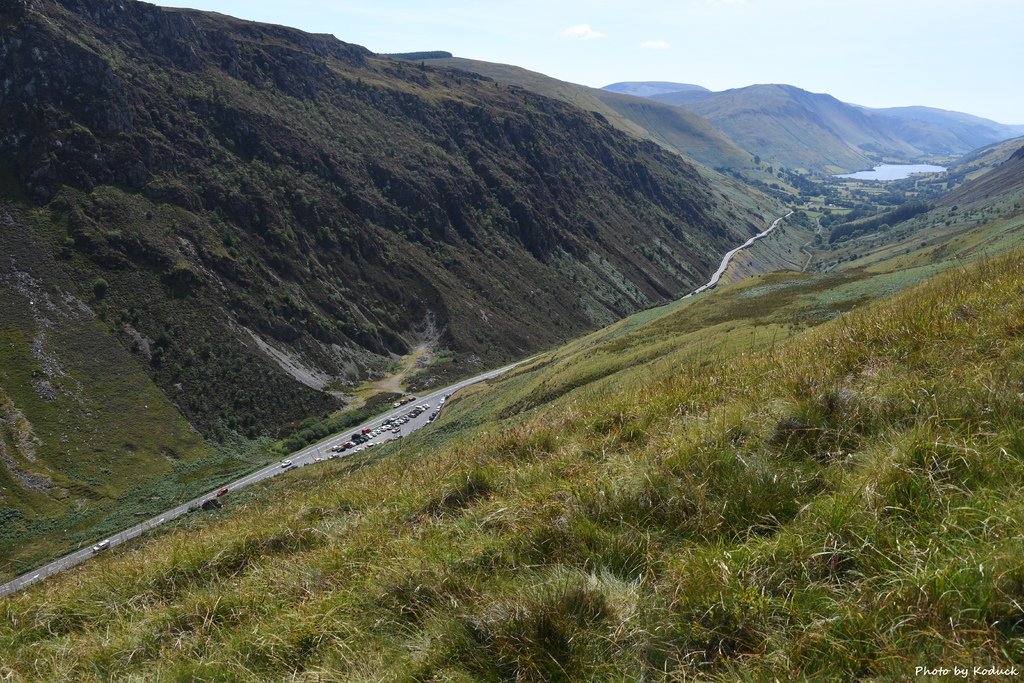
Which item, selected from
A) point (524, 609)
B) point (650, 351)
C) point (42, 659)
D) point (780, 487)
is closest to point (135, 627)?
point (42, 659)

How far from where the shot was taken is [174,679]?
158 inches

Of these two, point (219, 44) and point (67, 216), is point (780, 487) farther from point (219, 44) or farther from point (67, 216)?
point (219, 44)

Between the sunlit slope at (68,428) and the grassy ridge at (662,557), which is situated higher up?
the grassy ridge at (662,557)

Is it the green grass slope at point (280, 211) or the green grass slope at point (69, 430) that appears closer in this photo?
the green grass slope at point (69, 430)

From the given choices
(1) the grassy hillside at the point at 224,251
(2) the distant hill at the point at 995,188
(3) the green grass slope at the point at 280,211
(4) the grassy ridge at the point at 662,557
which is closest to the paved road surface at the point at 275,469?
(1) the grassy hillside at the point at 224,251

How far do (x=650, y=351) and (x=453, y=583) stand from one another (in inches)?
1380

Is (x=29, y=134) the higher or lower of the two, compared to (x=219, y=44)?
lower

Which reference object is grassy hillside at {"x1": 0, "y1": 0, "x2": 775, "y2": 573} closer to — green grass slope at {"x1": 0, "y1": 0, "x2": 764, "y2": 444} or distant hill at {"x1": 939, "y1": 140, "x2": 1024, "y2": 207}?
green grass slope at {"x1": 0, "y1": 0, "x2": 764, "y2": 444}

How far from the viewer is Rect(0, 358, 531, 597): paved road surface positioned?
42.3 m

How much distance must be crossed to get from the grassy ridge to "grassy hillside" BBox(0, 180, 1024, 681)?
21mm

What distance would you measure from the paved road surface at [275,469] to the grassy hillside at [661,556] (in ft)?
124

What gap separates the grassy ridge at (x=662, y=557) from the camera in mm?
3201

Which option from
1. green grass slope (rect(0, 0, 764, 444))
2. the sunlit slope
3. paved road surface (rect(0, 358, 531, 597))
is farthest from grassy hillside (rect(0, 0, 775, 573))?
paved road surface (rect(0, 358, 531, 597))

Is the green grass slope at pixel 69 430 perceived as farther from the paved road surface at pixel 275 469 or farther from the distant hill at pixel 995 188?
the distant hill at pixel 995 188
